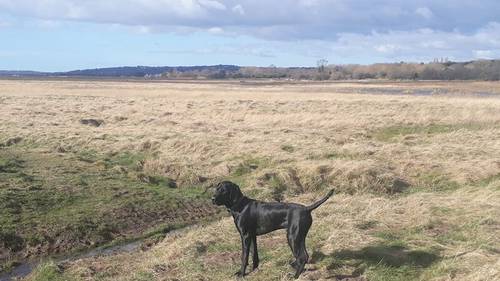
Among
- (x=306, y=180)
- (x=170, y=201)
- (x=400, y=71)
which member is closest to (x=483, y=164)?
(x=306, y=180)

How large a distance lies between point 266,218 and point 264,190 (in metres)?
7.69

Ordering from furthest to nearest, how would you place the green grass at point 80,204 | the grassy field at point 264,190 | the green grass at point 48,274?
the green grass at point 80,204, the green grass at point 48,274, the grassy field at point 264,190

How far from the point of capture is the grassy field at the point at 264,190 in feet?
29.5

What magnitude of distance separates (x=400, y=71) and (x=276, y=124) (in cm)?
14165

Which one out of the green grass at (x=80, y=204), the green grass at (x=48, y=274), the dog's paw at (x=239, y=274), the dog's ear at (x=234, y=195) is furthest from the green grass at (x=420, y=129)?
the green grass at (x=48, y=274)

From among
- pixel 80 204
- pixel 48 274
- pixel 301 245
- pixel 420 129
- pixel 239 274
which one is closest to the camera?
pixel 301 245

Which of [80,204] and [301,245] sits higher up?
[301,245]

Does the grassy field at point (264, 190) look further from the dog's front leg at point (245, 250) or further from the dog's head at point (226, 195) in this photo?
the dog's head at point (226, 195)

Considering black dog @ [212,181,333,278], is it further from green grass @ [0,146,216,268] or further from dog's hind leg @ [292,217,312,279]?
green grass @ [0,146,216,268]

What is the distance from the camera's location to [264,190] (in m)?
15.9

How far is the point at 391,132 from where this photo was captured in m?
26.6

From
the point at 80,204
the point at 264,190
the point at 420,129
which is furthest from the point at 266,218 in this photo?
the point at 420,129

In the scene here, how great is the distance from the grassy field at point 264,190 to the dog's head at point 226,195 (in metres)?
1.21

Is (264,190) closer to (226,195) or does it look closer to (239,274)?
(239,274)
